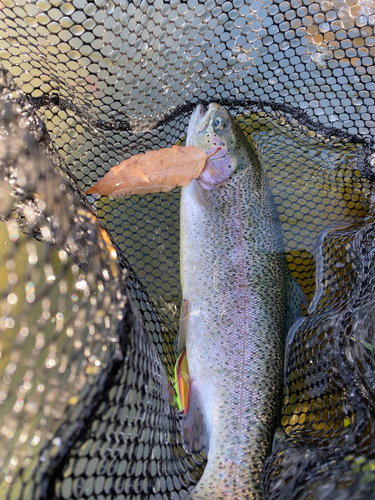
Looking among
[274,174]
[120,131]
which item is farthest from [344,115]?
[120,131]

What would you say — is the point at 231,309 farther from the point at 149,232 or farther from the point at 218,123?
the point at 218,123

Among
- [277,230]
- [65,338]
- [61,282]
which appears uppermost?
Answer: [61,282]

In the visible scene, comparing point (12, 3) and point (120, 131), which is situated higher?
point (12, 3)

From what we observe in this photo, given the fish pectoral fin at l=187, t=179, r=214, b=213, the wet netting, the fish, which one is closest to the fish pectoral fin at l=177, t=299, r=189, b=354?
the fish

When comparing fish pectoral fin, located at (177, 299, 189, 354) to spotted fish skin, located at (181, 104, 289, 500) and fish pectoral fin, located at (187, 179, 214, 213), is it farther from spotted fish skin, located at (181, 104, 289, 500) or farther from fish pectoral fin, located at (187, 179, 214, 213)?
fish pectoral fin, located at (187, 179, 214, 213)

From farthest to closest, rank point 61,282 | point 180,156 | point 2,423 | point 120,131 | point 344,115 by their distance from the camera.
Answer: point 344,115, point 120,131, point 180,156, point 61,282, point 2,423

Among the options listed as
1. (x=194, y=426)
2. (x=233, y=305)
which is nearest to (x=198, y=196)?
(x=233, y=305)

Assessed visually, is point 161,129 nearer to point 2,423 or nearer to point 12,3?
point 12,3
